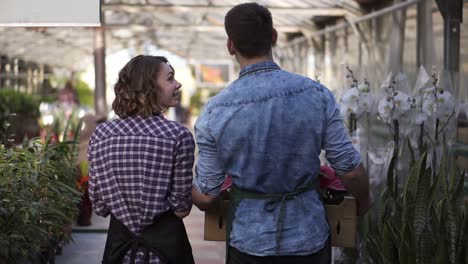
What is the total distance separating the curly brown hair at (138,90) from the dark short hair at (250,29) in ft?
1.33

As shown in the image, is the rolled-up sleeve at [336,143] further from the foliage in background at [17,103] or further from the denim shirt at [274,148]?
the foliage in background at [17,103]

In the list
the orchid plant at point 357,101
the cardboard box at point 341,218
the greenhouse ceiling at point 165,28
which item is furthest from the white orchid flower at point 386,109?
the cardboard box at point 341,218

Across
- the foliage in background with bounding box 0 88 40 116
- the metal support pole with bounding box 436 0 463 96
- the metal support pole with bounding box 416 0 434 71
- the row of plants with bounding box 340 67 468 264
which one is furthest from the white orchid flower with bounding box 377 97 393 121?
the foliage in background with bounding box 0 88 40 116

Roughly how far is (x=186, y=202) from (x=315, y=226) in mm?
481

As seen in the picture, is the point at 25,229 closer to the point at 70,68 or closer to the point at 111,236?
the point at 111,236

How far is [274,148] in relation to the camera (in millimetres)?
2471

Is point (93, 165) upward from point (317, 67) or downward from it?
downward

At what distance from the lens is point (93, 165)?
2.83 meters

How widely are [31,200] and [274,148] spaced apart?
1788 millimetres

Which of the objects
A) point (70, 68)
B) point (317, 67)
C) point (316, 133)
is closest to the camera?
point (316, 133)

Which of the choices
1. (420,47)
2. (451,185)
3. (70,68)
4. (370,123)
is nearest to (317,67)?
(420,47)

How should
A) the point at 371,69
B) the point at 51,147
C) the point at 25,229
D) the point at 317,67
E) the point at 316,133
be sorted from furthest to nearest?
the point at 317,67, the point at 371,69, the point at 51,147, the point at 25,229, the point at 316,133

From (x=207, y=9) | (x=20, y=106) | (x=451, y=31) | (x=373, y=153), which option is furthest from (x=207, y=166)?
(x=20, y=106)

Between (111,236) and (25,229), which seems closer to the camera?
(111,236)
